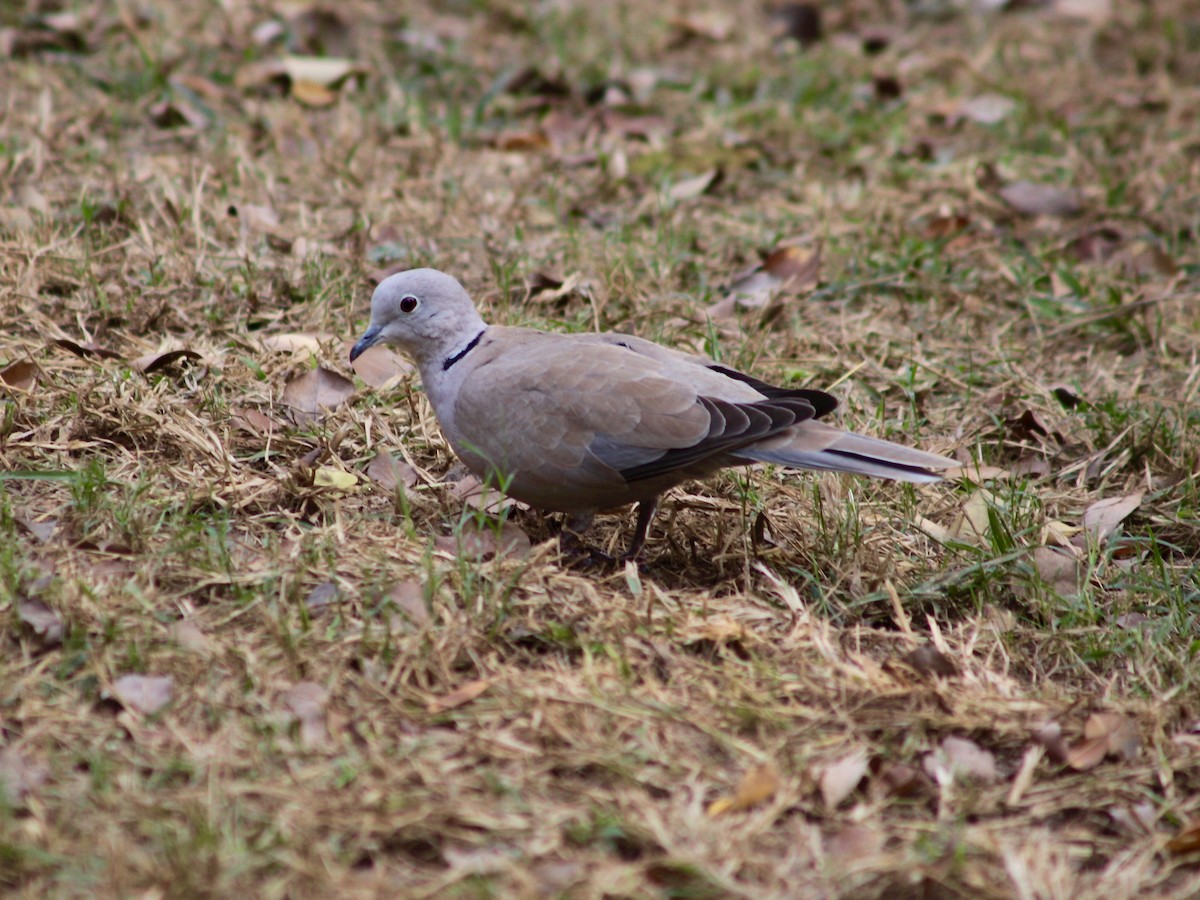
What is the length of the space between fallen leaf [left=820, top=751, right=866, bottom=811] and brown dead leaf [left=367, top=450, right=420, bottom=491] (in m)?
1.52

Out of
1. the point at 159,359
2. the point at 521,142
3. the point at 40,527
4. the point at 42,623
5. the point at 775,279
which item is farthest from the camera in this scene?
the point at 521,142

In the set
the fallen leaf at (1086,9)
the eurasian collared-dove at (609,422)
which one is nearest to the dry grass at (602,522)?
the eurasian collared-dove at (609,422)

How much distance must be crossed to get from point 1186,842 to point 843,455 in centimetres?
118

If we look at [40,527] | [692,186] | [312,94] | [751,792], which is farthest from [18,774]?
[312,94]

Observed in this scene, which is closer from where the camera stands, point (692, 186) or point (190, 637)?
point (190, 637)

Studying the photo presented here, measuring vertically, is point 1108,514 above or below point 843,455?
below

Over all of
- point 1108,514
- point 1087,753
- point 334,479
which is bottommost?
point 1108,514

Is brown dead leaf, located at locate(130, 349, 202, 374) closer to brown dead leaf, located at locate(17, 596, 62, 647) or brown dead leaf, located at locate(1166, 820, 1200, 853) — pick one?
brown dead leaf, located at locate(17, 596, 62, 647)

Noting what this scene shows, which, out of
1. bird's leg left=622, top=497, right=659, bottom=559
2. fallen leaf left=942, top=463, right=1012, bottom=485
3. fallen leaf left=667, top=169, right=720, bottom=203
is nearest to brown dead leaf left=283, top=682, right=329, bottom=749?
bird's leg left=622, top=497, right=659, bottom=559

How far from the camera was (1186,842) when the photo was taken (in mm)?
2590

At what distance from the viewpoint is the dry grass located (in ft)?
8.25

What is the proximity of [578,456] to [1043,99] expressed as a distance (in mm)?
4316

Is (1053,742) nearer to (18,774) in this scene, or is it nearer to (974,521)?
(974,521)

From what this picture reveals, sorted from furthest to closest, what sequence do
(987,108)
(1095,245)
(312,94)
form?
(987,108), (312,94), (1095,245)
